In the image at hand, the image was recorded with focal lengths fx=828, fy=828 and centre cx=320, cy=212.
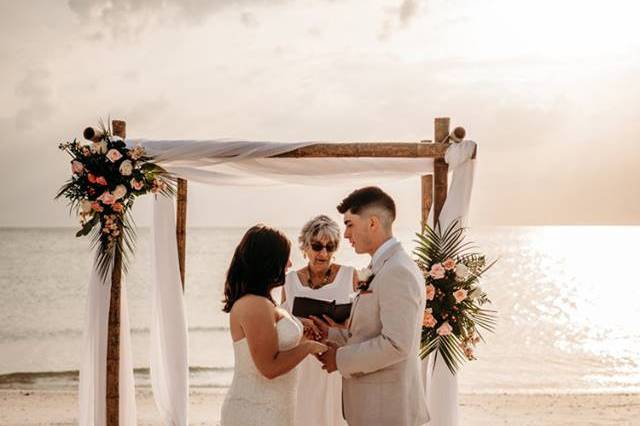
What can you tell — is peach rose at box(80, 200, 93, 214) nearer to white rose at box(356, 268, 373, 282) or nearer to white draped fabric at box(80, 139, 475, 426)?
white draped fabric at box(80, 139, 475, 426)

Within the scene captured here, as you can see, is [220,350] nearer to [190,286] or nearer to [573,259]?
[190,286]

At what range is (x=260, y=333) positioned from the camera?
363cm

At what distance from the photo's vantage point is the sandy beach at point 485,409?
30.9ft

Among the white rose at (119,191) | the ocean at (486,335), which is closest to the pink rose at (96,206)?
the white rose at (119,191)

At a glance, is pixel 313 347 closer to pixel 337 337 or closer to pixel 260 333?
pixel 260 333

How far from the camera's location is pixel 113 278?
6.15 meters

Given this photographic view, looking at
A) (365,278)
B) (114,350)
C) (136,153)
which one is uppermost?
(136,153)

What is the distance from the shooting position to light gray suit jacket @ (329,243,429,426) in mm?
3770

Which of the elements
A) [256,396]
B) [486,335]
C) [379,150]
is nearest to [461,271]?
[379,150]

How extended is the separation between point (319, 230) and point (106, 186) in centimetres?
156

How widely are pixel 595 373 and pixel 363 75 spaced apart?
12.4 metres

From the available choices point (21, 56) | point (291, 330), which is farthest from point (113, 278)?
point (21, 56)

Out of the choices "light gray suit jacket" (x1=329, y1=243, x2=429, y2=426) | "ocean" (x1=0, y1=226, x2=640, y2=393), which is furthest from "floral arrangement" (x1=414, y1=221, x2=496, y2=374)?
"ocean" (x1=0, y1=226, x2=640, y2=393)

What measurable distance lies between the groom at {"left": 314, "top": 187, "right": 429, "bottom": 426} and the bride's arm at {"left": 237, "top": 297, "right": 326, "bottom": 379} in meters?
0.40
